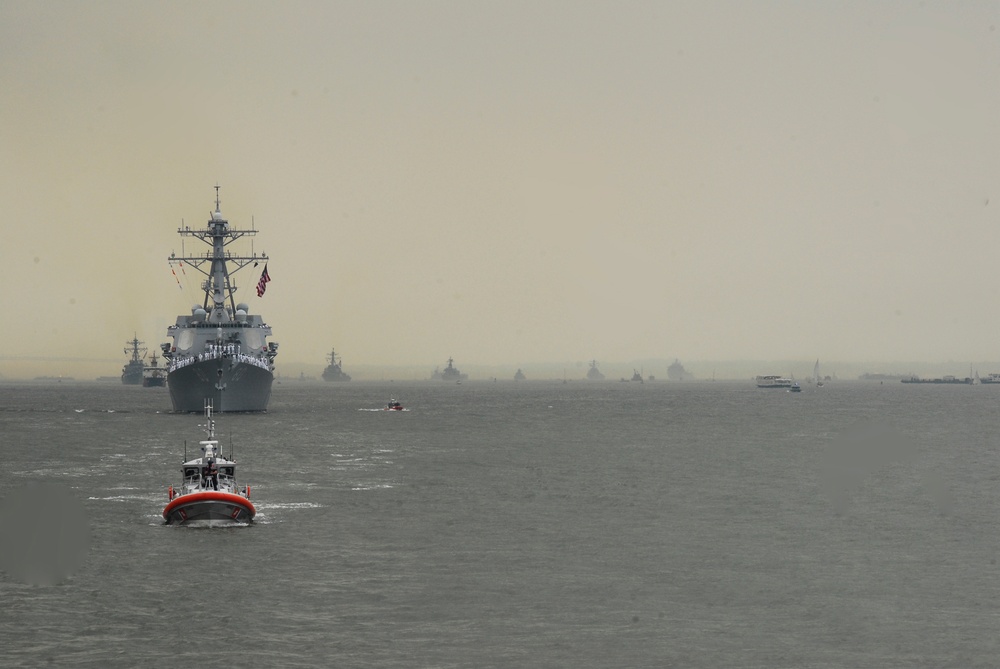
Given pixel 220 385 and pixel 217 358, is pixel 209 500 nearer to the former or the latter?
pixel 217 358

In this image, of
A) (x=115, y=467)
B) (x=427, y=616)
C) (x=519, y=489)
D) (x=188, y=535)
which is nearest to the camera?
(x=427, y=616)

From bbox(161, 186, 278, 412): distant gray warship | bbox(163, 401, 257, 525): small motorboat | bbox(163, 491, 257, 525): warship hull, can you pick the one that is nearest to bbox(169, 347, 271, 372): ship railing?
bbox(161, 186, 278, 412): distant gray warship

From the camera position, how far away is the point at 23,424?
167 meters

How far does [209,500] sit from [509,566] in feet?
56.4

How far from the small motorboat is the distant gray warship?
100 meters

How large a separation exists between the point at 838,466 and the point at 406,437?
55.3m

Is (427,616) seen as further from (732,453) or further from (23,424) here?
(23,424)

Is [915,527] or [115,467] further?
[115,467]

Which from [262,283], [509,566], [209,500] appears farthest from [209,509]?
[262,283]

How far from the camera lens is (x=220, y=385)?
6447 inches

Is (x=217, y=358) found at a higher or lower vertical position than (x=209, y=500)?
higher

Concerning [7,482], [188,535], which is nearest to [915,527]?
[188,535]

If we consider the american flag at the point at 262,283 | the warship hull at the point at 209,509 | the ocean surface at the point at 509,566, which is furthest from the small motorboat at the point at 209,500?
the american flag at the point at 262,283

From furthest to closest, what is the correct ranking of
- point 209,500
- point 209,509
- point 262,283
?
point 262,283
point 209,509
point 209,500
